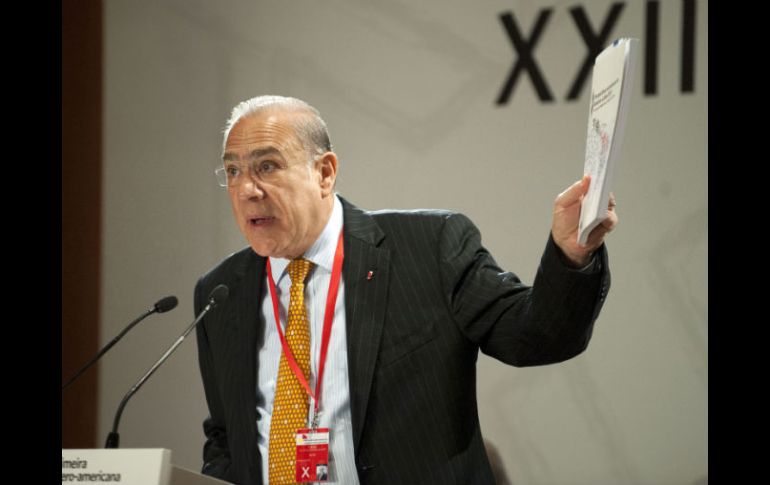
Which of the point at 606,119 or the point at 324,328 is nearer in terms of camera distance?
the point at 606,119

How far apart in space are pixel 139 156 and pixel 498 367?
7.25 feet

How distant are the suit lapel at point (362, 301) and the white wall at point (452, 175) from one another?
1.59 metres

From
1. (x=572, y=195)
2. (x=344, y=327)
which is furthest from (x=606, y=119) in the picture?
(x=344, y=327)

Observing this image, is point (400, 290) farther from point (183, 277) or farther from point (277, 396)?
point (183, 277)

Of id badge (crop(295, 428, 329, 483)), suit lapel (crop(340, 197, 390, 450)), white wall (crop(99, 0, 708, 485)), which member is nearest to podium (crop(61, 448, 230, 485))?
id badge (crop(295, 428, 329, 483))

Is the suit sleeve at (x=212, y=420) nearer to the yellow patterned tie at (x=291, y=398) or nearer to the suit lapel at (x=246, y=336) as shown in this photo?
the suit lapel at (x=246, y=336)

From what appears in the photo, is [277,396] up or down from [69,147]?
down

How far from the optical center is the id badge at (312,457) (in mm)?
2158

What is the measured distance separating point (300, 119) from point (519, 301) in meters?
0.85

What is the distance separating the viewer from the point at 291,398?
2.30 meters

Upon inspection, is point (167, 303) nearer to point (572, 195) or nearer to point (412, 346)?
point (412, 346)

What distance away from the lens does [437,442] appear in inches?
87.9

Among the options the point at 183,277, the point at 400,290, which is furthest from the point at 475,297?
the point at 183,277

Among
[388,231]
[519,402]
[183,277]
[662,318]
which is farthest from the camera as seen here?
[183,277]
